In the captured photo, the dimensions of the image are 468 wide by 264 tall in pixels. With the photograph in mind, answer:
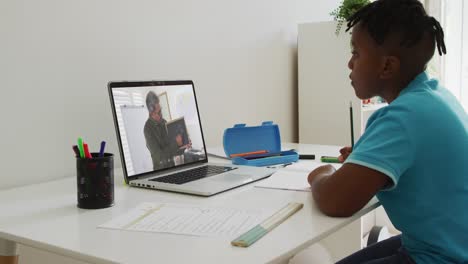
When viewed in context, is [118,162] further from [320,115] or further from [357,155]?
[320,115]

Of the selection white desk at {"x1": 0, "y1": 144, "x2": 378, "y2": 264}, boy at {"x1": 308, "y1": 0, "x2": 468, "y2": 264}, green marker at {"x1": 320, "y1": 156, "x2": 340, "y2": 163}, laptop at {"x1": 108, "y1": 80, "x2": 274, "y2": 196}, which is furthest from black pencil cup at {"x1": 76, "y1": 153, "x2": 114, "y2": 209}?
green marker at {"x1": 320, "y1": 156, "x2": 340, "y2": 163}

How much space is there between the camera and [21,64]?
1.23m

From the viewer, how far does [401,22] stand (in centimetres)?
98

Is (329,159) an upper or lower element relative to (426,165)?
lower

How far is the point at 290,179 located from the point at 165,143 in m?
0.37

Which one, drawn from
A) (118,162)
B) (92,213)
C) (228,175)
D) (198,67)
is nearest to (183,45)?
(198,67)

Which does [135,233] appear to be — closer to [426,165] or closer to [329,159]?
[426,165]

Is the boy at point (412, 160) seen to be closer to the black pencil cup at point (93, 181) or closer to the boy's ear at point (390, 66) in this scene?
the boy's ear at point (390, 66)

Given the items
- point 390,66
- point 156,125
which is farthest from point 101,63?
point 390,66

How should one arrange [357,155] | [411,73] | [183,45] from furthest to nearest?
1. [183,45]
2. [411,73]
3. [357,155]

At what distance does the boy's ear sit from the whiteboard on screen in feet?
2.08

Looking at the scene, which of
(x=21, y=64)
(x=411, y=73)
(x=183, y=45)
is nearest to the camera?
(x=411, y=73)

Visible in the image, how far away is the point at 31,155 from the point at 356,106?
1549mm

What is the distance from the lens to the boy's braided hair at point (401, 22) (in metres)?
0.98
